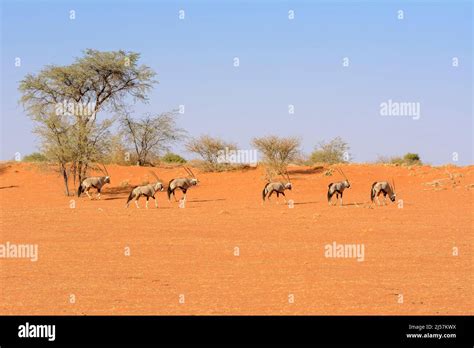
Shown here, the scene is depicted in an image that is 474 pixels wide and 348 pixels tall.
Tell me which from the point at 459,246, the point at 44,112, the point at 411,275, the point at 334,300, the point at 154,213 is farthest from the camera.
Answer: the point at 44,112

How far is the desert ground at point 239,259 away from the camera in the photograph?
10.1 metres

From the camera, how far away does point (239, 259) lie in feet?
48.2

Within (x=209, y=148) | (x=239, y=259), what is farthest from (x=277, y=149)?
(x=239, y=259)

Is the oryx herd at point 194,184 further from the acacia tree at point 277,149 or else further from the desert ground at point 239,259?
the acacia tree at point 277,149

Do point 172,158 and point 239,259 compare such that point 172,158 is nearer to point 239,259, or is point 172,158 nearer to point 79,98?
point 79,98

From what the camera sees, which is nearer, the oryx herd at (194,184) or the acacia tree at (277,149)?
the oryx herd at (194,184)

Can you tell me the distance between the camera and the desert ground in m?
10.1

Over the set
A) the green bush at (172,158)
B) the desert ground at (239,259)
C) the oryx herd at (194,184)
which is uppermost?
the green bush at (172,158)

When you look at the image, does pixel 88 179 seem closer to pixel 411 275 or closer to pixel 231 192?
pixel 231 192

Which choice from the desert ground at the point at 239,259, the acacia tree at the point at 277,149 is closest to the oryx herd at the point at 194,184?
the desert ground at the point at 239,259

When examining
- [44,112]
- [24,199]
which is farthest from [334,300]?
[44,112]

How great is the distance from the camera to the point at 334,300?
1029 centimetres

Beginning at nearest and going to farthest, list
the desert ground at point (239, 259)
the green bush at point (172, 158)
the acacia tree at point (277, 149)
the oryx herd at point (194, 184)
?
the desert ground at point (239, 259), the oryx herd at point (194, 184), the acacia tree at point (277, 149), the green bush at point (172, 158)
